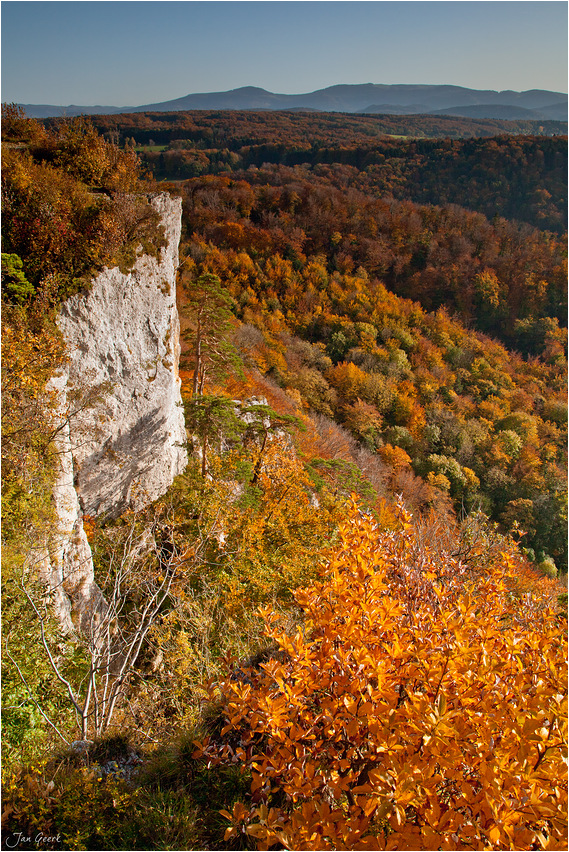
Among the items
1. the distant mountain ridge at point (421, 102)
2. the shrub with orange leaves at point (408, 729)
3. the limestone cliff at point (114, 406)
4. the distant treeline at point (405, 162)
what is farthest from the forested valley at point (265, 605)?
the distant mountain ridge at point (421, 102)

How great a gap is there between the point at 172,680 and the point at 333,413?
95.9 feet

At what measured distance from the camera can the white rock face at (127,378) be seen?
10.5 meters

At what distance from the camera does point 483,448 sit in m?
36.6

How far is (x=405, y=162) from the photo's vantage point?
76.1m

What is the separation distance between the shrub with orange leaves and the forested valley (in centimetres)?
2

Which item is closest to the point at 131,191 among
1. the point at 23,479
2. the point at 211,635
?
the point at 23,479

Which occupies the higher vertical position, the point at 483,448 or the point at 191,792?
the point at 191,792

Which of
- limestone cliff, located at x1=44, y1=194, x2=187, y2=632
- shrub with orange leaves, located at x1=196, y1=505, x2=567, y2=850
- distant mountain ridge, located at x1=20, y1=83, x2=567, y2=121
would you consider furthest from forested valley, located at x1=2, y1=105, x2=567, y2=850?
distant mountain ridge, located at x1=20, y1=83, x2=567, y2=121

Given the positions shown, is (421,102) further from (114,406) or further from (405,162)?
(114,406)

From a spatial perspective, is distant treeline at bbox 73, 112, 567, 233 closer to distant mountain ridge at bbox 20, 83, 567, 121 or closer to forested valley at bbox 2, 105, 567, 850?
forested valley at bbox 2, 105, 567, 850

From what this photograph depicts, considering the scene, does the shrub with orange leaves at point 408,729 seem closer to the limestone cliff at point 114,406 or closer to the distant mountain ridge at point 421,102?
the limestone cliff at point 114,406

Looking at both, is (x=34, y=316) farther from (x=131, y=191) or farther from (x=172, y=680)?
(x=172, y=680)

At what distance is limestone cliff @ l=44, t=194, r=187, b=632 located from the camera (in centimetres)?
905

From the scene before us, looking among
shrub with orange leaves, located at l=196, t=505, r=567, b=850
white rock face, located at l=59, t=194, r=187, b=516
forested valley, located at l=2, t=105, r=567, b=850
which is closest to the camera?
shrub with orange leaves, located at l=196, t=505, r=567, b=850
